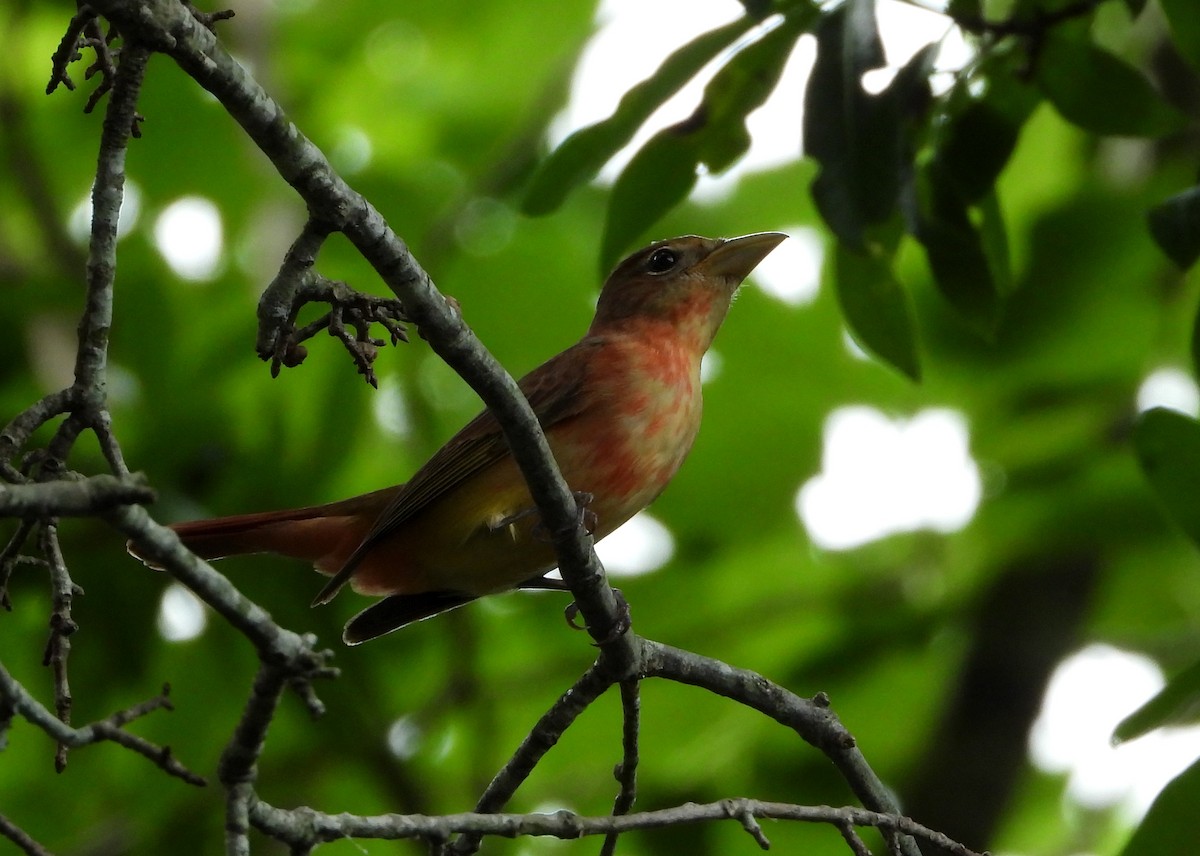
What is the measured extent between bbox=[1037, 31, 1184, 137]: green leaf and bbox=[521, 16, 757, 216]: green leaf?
2.36ft

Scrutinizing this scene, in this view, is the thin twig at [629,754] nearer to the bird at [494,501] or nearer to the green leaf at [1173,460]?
the bird at [494,501]

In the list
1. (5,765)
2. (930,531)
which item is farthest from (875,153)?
(5,765)

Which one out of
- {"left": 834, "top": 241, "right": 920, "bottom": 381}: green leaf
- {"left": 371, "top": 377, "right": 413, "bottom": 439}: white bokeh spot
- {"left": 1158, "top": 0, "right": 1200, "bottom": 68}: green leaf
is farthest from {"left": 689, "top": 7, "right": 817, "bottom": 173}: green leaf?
{"left": 371, "top": 377, "right": 413, "bottom": 439}: white bokeh spot

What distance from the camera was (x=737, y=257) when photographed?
16.2 ft

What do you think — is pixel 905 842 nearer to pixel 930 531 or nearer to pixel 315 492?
pixel 315 492

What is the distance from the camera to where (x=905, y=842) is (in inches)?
115

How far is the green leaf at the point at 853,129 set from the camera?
3.27m

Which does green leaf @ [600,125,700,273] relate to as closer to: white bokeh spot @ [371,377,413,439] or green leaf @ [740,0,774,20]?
green leaf @ [740,0,774,20]

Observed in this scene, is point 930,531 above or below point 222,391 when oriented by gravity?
below

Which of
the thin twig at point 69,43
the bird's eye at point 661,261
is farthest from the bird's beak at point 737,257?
the thin twig at point 69,43

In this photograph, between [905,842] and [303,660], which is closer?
[303,660]

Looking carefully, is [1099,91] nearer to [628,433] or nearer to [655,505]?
[628,433]

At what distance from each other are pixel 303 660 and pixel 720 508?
4119 millimetres

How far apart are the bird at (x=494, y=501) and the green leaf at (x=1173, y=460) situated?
1.41 metres
